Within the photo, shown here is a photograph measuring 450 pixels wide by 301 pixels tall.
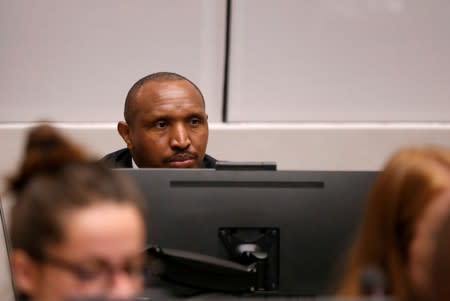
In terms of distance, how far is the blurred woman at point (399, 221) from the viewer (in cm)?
102

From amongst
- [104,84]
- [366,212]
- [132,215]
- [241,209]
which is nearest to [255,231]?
[241,209]

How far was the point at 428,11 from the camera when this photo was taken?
3486mm

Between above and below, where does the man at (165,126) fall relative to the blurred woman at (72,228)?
below

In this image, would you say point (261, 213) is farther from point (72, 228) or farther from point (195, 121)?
point (195, 121)

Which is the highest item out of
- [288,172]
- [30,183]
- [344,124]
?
[30,183]

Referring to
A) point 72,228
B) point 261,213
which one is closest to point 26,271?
point 72,228

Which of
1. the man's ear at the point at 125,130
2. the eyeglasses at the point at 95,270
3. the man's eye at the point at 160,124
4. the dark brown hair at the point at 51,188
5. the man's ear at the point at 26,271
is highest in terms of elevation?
the dark brown hair at the point at 51,188

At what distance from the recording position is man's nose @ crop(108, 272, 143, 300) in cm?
87

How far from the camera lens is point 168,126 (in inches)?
97.7

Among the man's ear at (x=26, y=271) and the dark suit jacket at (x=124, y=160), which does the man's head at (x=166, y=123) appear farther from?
the man's ear at (x=26, y=271)

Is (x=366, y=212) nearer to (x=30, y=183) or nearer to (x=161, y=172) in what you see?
(x=30, y=183)

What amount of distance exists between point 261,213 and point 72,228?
69 centimetres

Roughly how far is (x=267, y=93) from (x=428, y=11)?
67 cm

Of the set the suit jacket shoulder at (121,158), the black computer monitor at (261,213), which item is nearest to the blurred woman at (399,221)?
the black computer monitor at (261,213)
